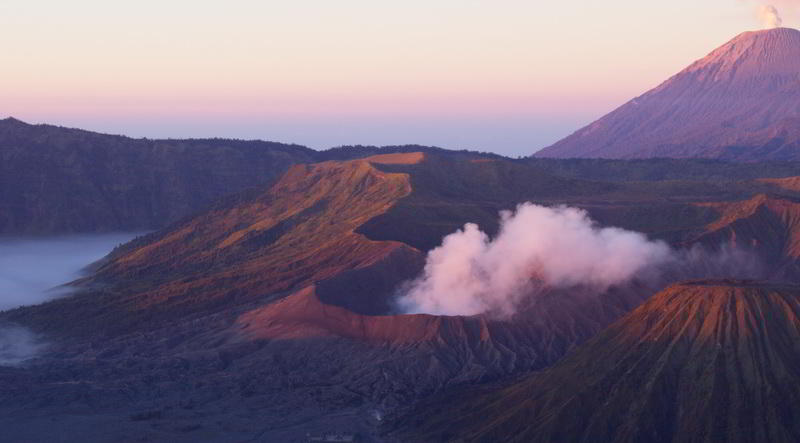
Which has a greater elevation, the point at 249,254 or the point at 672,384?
the point at 249,254

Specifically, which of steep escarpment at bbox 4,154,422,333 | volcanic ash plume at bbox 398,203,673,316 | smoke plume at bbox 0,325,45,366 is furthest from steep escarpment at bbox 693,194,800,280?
smoke plume at bbox 0,325,45,366

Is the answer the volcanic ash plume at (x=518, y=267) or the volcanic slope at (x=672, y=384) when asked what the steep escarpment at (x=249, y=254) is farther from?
the volcanic slope at (x=672, y=384)

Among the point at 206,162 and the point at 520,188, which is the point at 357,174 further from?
the point at 206,162

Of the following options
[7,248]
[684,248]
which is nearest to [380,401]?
[684,248]

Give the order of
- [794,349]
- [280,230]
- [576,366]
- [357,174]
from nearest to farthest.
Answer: [794,349] → [576,366] → [280,230] → [357,174]

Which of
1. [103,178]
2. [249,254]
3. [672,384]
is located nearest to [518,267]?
[672,384]

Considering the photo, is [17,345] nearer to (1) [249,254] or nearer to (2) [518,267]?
(1) [249,254]

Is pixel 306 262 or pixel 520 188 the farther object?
pixel 520 188

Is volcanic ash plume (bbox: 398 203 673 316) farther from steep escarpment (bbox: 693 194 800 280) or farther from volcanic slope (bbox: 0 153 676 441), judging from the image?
steep escarpment (bbox: 693 194 800 280)
